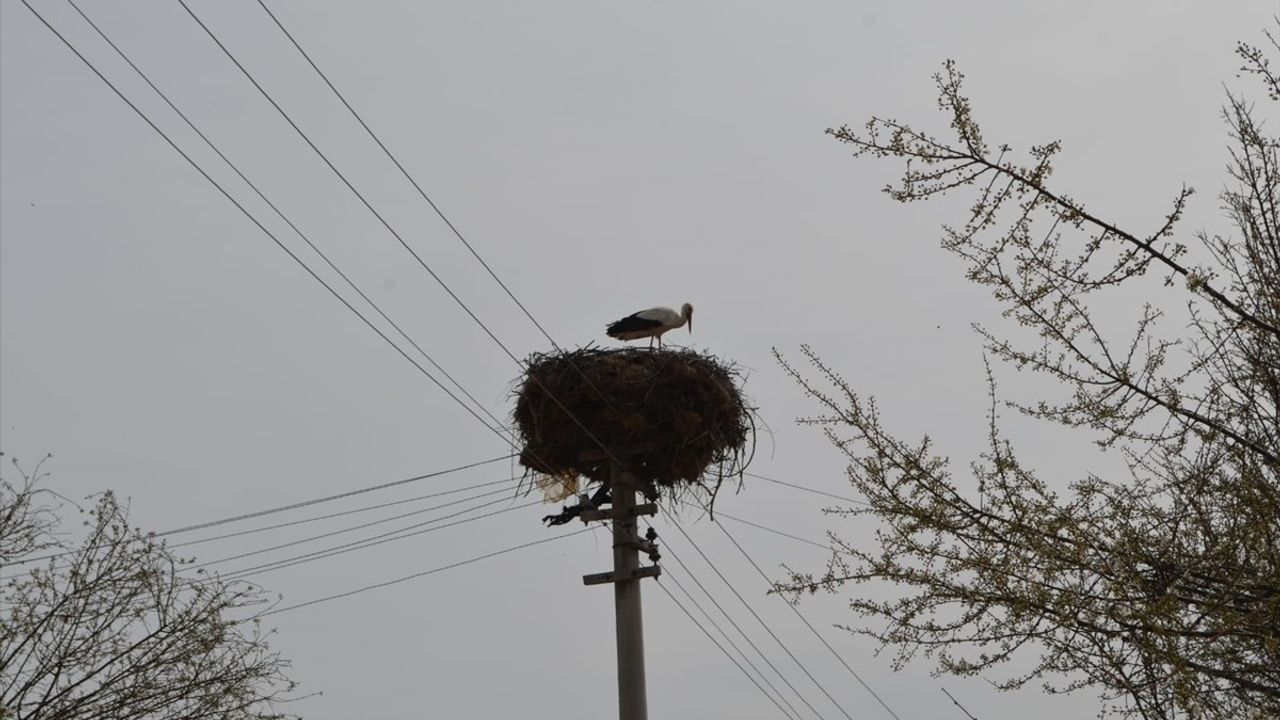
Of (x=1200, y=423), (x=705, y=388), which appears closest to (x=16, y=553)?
(x=705, y=388)

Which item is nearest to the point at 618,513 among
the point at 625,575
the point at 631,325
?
the point at 625,575

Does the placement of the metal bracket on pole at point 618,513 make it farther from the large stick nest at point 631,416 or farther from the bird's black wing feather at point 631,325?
the bird's black wing feather at point 631,325

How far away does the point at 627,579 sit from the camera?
1059 centimetres

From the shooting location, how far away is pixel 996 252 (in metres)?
4.63

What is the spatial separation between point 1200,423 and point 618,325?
8336 millimetres

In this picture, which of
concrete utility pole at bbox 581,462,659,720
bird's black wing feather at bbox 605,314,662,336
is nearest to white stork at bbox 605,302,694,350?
bird's black wing feather at bbox 605,314,662,336

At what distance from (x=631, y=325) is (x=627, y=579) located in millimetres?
2860

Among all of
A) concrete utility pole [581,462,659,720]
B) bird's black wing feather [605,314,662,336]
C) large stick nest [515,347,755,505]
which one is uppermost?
bird's black wing feather [605,314,662,336]

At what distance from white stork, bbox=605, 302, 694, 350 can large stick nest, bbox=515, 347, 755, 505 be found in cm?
103

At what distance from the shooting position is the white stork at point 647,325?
12.6 meters

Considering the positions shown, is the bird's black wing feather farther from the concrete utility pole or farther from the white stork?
the concrete utility pole

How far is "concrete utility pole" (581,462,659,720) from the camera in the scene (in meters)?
10.1

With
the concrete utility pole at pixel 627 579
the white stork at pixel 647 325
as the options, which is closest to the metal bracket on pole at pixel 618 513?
the concrete utility pole at pixel 627 579

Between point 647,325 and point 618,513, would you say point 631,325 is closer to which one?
point 647,325
